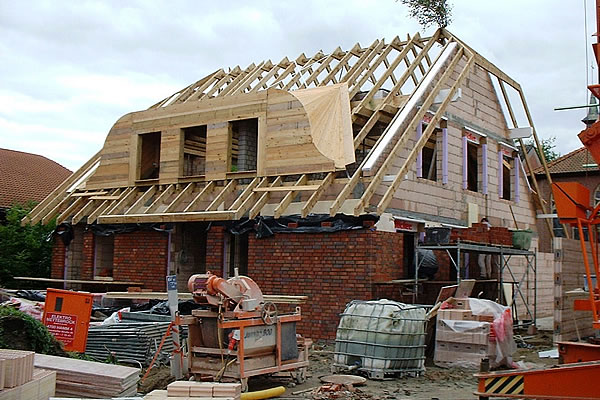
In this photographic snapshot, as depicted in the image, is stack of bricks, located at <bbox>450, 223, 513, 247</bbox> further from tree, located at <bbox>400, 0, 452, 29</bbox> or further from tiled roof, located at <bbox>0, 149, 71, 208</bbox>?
tiled roof, located at <bbox>0, 149, 71, 208</bbox>

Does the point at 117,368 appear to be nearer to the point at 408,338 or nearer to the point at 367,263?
the point at 408,338

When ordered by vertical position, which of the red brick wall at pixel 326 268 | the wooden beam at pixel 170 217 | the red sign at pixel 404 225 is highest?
the wooden beam at pixel 170 217

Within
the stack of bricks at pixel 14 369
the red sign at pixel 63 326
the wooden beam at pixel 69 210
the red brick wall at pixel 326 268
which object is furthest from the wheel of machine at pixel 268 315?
the wooden beam at pixel 69 210

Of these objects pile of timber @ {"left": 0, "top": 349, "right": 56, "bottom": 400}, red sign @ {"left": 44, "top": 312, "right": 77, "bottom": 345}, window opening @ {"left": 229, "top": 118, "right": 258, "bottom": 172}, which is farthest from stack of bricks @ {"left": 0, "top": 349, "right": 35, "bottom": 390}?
window opening @ {"left": 229, "top": 118, "right": 258, "bottom": 172}

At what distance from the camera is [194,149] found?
1827 cm

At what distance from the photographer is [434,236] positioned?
43.6 ft

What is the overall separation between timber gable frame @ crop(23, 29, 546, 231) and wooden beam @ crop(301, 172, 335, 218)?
0.8 inches

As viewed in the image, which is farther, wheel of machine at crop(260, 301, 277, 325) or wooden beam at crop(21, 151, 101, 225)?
wooden beam at crop(21, 151, 101, 225)

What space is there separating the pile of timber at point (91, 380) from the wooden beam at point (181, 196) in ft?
22.6

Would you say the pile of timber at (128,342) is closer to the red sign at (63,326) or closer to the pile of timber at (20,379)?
the red sign at (63,326)

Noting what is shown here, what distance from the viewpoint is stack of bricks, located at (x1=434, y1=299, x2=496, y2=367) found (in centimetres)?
1083

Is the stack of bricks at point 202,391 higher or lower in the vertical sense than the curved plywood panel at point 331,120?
lower

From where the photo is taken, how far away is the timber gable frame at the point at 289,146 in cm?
1341

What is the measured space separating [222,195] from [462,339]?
5756 mm
